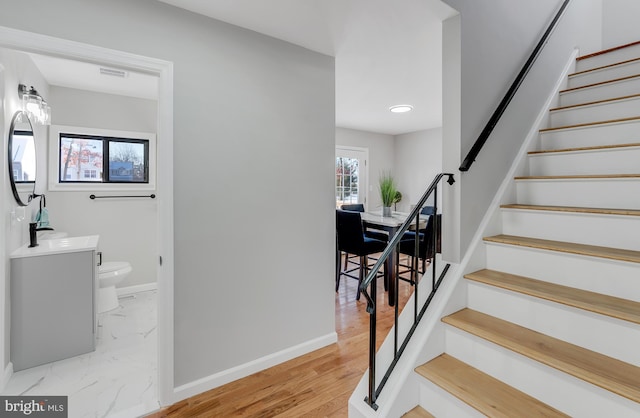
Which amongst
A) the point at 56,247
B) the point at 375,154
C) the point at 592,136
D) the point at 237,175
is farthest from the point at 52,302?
the point at 375,154

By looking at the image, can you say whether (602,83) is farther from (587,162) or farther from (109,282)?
(109,282)

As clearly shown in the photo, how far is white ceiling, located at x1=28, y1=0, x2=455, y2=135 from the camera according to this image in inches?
70.3

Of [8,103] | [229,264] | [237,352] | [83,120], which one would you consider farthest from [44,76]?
[237,352]

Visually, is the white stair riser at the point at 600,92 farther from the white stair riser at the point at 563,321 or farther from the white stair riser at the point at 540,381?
the white stair riser at the point at 540,381

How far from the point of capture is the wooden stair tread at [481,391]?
1169 mm

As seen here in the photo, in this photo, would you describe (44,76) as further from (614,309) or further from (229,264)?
(614,309)

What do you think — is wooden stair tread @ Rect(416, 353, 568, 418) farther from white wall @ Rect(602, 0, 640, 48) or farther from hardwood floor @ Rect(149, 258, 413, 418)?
white wall @ Rect(602, 0, 640, 48)

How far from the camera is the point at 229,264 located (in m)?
2.01

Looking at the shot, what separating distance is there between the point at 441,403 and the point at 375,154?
18.0 feet

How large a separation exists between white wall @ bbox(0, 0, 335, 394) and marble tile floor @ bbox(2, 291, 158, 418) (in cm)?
37

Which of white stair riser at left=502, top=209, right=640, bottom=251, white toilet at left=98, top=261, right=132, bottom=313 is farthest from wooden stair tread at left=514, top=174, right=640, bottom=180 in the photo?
white toilet at left=98, top=261, right=132, bottom=313

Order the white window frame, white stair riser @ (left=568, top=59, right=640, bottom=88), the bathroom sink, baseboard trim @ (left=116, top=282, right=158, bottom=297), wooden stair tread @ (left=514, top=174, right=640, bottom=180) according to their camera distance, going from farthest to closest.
Answer: baseboard trim @ (left=116, top=282, right=158, bottom=297)
the white window frame
the bathroom sink
white stair riser @ (left=568, top=59, right=640, bottom=88)
wooden stair tread @ (left=514, top=174, right=640, bottom=180)

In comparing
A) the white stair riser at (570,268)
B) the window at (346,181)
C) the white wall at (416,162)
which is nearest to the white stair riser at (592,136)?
the white stair riser at (570,268)

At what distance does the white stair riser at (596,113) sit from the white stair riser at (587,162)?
17.5 inches
